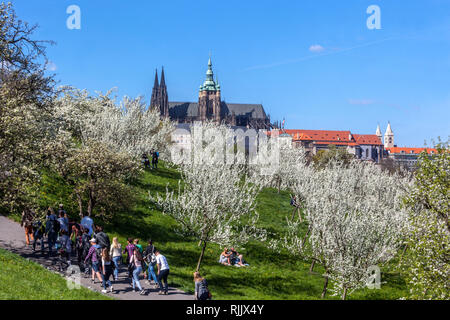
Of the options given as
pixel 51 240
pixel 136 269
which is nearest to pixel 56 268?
pixel 51 240

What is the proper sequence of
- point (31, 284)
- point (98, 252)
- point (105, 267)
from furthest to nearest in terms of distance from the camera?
point (98, 252) < point (105, 267) < point (31, 284)

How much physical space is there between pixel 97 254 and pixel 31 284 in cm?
362

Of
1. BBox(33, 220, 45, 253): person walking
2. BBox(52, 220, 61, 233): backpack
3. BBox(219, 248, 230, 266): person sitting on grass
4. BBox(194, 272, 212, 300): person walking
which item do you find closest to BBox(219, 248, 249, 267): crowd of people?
BBox(219, 248, 230, 266): person sitting on grass

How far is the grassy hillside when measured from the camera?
26203mm

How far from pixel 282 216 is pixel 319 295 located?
19.4 meters

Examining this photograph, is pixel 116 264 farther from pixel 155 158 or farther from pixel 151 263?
pixel 155 158

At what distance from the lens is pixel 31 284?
17.0 metres

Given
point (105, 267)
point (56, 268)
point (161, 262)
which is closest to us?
point (105, 267)

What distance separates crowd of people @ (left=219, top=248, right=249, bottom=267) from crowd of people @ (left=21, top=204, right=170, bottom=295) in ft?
22.0

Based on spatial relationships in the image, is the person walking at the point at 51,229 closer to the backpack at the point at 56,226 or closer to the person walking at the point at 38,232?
the backpack at the point at 56,226

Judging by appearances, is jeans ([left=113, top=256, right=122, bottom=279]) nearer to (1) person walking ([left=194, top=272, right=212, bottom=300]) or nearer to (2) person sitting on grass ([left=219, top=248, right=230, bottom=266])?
(1) person walking ([left=194, top=272, right=212, bottom=300])

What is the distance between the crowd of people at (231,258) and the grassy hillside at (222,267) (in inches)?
20.5

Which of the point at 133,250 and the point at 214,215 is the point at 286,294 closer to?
the point at 214,215

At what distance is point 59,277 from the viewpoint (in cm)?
1922
